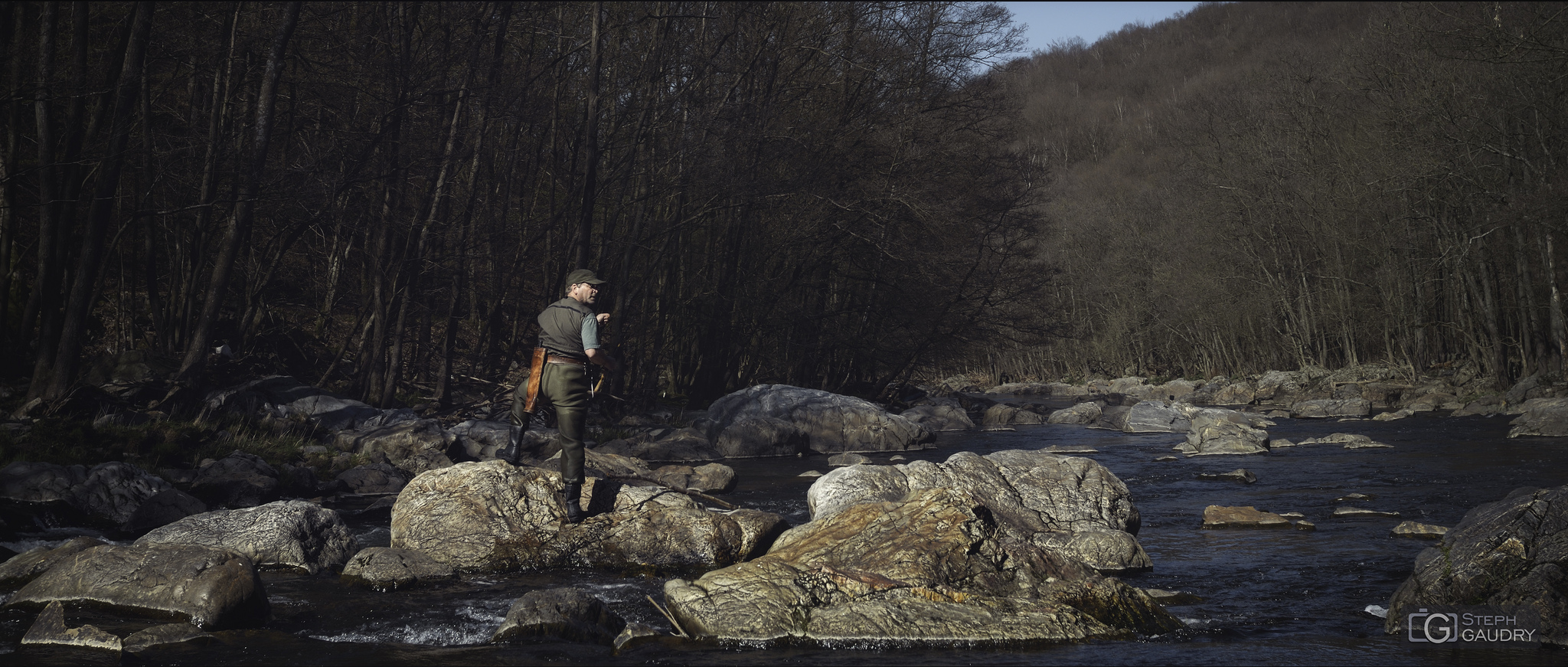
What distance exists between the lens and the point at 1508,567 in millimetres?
5719

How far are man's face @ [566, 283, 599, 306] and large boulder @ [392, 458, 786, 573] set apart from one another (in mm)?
1597

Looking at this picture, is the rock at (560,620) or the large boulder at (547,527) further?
the large boulder at (547,527)

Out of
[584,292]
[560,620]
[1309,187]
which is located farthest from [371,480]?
[1309,187]

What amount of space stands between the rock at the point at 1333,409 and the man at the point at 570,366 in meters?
22.0

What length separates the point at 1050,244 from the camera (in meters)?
49.8

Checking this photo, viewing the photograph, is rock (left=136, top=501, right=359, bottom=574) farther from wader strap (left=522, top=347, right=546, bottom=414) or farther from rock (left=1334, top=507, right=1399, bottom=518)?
rock (left=1334, top=507, right=1399, bottom=518)

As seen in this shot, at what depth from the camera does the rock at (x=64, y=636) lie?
17.6 ft

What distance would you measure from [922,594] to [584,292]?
3642 millimetres

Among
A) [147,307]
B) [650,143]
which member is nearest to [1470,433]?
[650,143]

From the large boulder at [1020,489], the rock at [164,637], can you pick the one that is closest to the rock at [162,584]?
the rock at [164,637]

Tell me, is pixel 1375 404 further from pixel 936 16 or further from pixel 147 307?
pixel 147 307

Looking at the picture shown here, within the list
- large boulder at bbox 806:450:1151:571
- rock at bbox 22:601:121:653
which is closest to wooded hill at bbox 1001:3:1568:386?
large boulder at bbox 806:450:1151:571

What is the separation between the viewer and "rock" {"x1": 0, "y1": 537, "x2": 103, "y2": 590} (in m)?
6.83

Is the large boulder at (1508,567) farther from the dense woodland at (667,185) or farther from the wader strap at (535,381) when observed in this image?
the dense woodland at (667,185)
